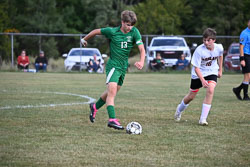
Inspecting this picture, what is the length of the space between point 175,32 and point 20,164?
135 ft

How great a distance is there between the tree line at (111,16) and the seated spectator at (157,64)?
12.3 meters

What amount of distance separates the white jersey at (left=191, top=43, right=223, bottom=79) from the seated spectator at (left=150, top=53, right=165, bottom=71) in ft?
56.9

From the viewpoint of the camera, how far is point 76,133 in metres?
6.34

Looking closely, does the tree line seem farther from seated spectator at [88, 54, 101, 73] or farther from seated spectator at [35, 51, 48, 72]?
seated spectator at [88, 54, 101, 73]

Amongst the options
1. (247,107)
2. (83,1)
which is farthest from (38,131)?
(83,1)

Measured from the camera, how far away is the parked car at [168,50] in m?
25.2

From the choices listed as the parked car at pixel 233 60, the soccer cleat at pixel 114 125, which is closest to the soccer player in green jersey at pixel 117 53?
the soccer cleat at pixel 114 125

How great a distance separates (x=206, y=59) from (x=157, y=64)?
59.2 feet

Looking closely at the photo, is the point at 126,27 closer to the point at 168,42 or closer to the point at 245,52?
the point at 245,52

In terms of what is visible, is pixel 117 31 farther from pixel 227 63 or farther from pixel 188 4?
pixel 188 4

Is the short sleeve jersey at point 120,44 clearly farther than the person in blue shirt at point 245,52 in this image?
No

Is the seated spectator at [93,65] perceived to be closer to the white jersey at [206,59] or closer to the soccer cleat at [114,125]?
the white jersey at [206,59]

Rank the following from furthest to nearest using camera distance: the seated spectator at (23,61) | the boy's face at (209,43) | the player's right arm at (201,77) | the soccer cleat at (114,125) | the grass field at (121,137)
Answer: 1. the seated spectator at (23,61)
2. the boy's face at (209,43)
3. the player's right arm at (201,77)
4. the soccer cleat at (114,125)
5. the grass field at (121,137)

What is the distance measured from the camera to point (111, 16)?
45.9 m
